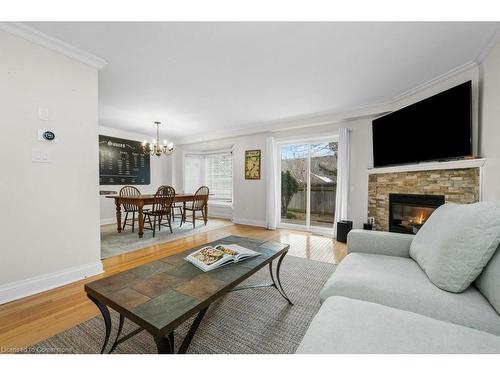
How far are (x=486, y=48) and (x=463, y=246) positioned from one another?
2.20 metres

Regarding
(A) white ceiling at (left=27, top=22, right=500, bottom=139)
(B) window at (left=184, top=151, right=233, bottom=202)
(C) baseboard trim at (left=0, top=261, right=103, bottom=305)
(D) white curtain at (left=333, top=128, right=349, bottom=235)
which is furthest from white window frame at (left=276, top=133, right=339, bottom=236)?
(C) baseboard trim at (left=0, top=261, right=103, bottom=305)

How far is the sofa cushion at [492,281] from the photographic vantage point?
0.89m

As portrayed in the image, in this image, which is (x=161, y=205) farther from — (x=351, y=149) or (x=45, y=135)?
(x=351, y=149)

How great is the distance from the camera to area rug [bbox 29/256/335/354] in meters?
1.22

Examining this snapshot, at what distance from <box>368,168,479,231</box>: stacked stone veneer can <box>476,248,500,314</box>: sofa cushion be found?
1598 millimetres

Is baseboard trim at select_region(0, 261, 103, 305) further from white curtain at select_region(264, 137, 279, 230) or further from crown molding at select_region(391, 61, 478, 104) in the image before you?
crown molding at select_region(391, 61, 478, 104)

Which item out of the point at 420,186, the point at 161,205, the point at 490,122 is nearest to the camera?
the point at 490,122

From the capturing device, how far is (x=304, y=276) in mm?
2227

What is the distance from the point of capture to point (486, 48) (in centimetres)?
198

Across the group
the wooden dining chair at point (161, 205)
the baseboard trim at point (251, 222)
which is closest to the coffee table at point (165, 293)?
the wooden dining chair at point (161, 205)

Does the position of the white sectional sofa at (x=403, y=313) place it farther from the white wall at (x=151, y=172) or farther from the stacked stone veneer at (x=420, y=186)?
the white wall at (x=151, y=172)

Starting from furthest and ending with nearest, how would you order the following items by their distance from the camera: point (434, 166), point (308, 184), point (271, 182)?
point (271, 182)
point (308, 184)
point (434, 166)

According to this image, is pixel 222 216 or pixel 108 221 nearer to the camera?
pixel 108 221

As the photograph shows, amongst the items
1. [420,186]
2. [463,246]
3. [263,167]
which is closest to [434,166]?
[420,186]
